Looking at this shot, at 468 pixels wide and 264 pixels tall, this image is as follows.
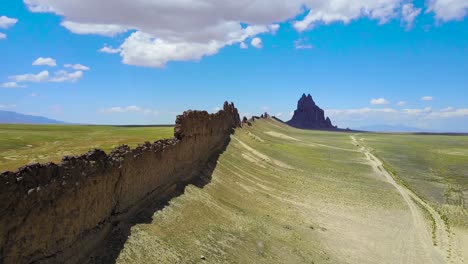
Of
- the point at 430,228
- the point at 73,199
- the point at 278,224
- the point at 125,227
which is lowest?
the point at 430,228

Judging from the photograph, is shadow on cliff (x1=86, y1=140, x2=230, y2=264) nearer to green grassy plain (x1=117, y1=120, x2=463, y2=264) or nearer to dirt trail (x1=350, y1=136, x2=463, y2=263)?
green grassy plain (x1=117, y1=120, x2=463, y2=264)

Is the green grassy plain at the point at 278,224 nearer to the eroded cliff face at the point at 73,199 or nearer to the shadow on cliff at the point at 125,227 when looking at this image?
the shadow on cliff at the point at 125,227

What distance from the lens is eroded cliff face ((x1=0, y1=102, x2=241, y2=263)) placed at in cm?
1597

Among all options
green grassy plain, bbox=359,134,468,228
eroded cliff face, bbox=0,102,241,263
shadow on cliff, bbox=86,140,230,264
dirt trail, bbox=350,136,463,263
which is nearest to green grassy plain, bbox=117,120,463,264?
dirt trail, bbox=350,136,463,263

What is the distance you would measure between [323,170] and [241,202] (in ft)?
126

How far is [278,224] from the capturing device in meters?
38.7

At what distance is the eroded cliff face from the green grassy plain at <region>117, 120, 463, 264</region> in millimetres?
1735

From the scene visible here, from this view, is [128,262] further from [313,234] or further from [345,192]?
[345,192]

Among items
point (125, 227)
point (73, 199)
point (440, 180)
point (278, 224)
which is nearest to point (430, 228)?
point (278, 224)

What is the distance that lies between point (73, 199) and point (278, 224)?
72.9 feet

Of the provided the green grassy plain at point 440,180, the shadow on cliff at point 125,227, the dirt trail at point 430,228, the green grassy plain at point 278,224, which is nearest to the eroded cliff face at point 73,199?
the shadow on cliff at point 125,227

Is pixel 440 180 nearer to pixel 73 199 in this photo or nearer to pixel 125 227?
pixel 125 227

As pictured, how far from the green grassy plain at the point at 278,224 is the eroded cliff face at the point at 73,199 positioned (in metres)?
1.73

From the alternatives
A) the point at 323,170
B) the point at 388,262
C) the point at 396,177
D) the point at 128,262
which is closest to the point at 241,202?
the point at 388,262
